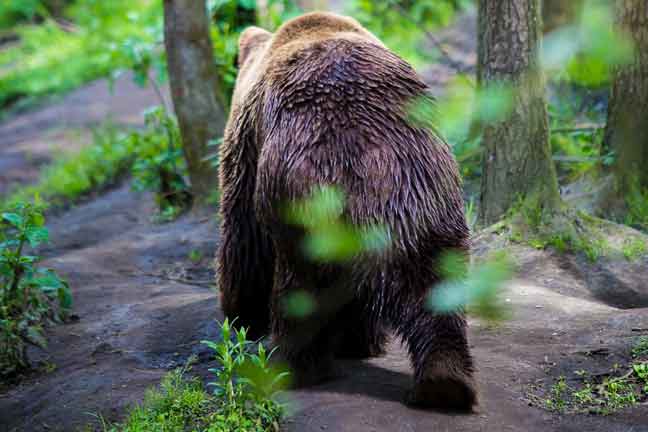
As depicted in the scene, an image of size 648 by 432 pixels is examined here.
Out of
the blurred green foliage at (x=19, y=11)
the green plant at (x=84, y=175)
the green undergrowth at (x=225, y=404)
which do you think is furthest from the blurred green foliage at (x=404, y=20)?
the blurred green foliage at (x=19, y=11)

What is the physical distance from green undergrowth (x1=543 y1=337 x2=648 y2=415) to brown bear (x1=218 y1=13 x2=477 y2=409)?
0.52 m

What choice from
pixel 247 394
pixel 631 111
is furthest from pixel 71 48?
pixel 247 394

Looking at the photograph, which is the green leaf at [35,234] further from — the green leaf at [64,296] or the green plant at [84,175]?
the green plant at [84,175]

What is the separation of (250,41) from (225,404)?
2738 millimetres

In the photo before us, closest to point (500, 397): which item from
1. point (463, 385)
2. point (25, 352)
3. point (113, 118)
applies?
point (463, 385)

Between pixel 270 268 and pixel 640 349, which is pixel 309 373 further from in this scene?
pixel 640 349

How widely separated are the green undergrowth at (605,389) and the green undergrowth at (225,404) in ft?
4.00

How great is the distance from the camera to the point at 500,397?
343cm

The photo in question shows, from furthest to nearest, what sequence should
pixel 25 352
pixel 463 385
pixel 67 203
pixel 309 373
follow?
pixel 67 203
pixel 25 352
pixel 309 373
pixel 463 385

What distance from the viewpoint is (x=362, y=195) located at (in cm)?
322

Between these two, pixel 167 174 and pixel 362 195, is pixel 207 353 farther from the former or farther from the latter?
pixel 167 174

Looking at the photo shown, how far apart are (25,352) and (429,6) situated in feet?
35.1

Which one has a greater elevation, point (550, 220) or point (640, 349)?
point (550, 220)

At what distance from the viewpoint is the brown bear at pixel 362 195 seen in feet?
10.5
